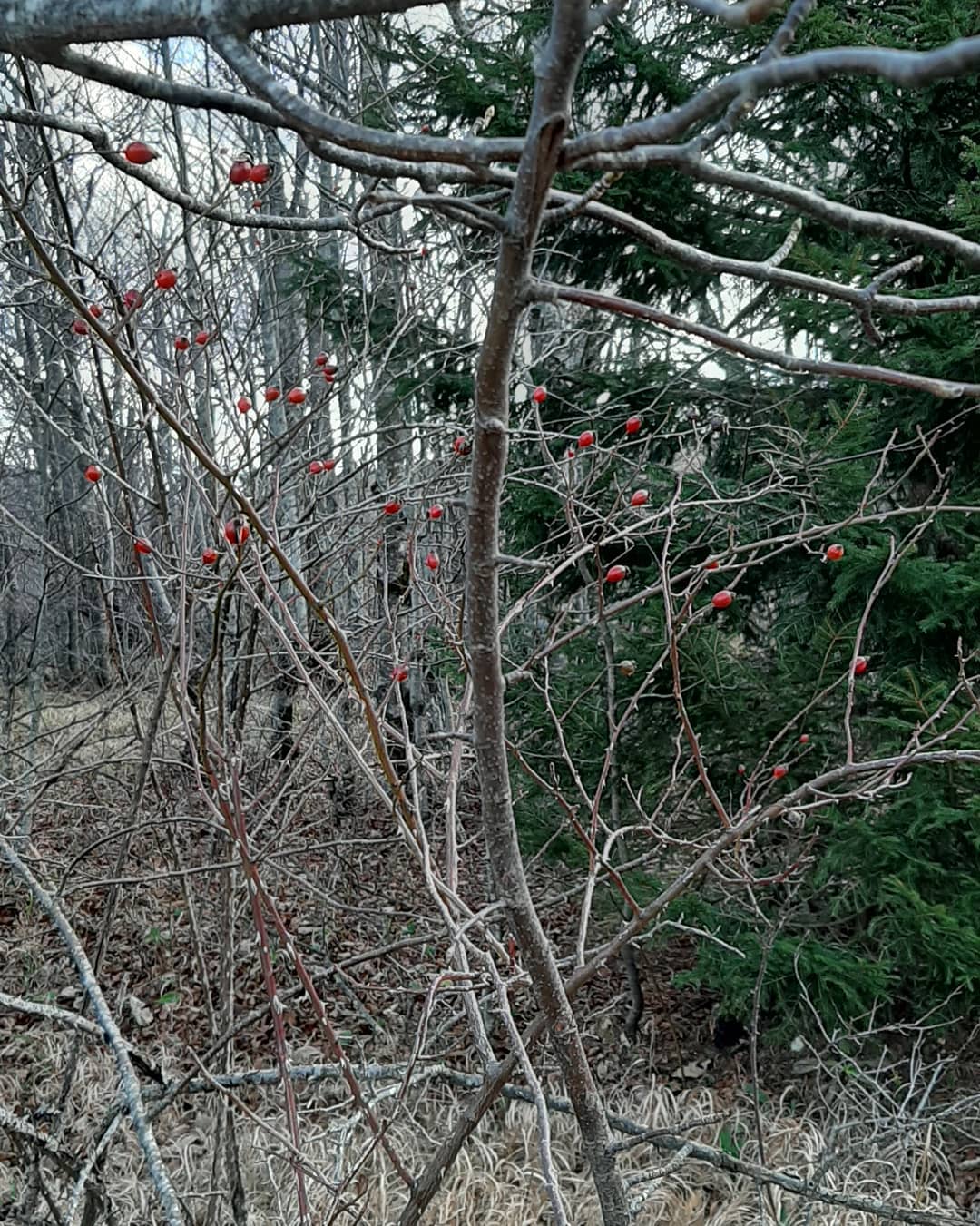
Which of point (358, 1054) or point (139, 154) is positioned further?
point (358, 1054)

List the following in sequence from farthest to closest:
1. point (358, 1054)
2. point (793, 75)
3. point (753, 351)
Result: 1. point (358, 1054)
2. point (753, 351)
3. point (793, 75)

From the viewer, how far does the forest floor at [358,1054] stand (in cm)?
300

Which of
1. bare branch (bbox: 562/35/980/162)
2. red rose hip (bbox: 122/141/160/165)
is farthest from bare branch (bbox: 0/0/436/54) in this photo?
red rose hip (bbox: 122/141/160/165)

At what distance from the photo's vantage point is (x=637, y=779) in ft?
14.8

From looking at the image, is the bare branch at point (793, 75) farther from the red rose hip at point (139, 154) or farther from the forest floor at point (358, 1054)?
the forest floor at point (358, 1054)

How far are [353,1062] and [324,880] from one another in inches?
45.8

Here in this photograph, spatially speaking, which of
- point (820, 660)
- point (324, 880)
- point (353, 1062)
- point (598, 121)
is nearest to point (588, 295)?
point (820, 660)

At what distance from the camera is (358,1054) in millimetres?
4172

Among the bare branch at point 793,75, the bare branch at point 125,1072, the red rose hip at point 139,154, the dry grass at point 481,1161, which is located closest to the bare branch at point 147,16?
the bare branch at point 793,75

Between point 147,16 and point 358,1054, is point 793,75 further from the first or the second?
point 358,1054

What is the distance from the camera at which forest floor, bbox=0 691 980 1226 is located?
3000mm

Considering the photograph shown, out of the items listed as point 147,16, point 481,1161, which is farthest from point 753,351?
point 481,1161

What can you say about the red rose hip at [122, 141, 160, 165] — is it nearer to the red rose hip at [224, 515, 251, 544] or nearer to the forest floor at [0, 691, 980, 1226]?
the red rose hip at [224, 515, 251, 544]

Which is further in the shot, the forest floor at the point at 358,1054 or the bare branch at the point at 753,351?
the forest floor at the point at 358,1054
